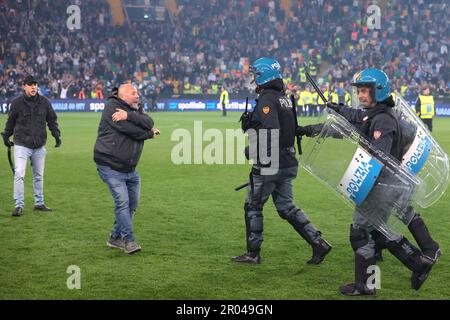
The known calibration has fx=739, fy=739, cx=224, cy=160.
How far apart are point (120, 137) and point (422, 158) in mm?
3322

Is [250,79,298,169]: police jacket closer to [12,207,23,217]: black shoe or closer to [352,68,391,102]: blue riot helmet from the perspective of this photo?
[352,68,391,102]: blue riot helmet

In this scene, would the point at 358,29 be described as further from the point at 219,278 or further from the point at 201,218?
the point at 219,278

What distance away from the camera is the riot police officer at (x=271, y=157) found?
24.1 ft

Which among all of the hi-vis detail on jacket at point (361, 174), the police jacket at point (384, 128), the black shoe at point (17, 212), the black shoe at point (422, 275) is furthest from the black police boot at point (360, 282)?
the black shoe at point (17, 212)

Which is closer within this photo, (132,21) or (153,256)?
(153,256)

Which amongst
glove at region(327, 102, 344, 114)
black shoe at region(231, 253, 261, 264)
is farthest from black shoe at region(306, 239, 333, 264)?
glove at region(327, 102, 344, 114)

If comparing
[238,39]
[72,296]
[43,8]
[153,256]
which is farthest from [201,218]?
[238,39]

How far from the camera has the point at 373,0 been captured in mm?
51188

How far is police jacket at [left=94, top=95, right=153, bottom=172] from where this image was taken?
319 inches

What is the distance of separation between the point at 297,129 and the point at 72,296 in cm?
277

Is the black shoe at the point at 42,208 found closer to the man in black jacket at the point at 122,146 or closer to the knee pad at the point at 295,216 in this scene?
the man in black jacket at the point at 122,146

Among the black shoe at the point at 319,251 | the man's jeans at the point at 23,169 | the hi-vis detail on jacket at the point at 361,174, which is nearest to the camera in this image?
the hi-vis detail on jacket at the point at 361,174

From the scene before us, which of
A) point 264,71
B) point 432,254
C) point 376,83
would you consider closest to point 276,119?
point 264,71

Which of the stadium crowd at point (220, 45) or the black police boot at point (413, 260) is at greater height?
the black police boot at point (413, 260)
